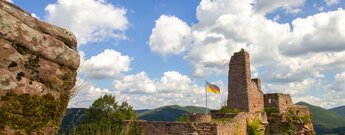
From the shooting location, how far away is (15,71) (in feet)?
14.2

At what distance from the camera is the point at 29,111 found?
432 centimetres

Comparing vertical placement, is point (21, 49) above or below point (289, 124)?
above

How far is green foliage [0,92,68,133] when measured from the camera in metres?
4.13

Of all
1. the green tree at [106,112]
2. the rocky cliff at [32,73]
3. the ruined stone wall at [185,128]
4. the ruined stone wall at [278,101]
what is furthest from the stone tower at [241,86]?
the rocky cliff at [32,73]

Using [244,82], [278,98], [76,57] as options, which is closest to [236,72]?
[244,82]

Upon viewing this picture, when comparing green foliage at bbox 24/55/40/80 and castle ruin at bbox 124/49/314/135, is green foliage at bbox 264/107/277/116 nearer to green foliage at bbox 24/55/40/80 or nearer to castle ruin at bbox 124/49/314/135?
castle ruin at bbox 124/49/314/135

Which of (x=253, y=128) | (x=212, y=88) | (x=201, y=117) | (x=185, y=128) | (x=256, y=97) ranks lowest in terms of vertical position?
(x=185, y=128)

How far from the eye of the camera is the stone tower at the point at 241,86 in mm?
34375

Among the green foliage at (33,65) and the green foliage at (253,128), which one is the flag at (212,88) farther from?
the green foliage at (33,65)

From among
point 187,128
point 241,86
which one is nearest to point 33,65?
point 187,128

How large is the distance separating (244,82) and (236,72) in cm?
127

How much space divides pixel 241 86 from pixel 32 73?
31448 mm

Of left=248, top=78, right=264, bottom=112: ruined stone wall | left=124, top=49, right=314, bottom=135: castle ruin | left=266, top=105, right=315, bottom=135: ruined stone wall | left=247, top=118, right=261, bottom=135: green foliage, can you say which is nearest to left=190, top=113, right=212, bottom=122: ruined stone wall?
left=124, top=49, right=314, bottom=135: castle ruin

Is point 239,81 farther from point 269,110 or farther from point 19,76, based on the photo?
point 19,76
